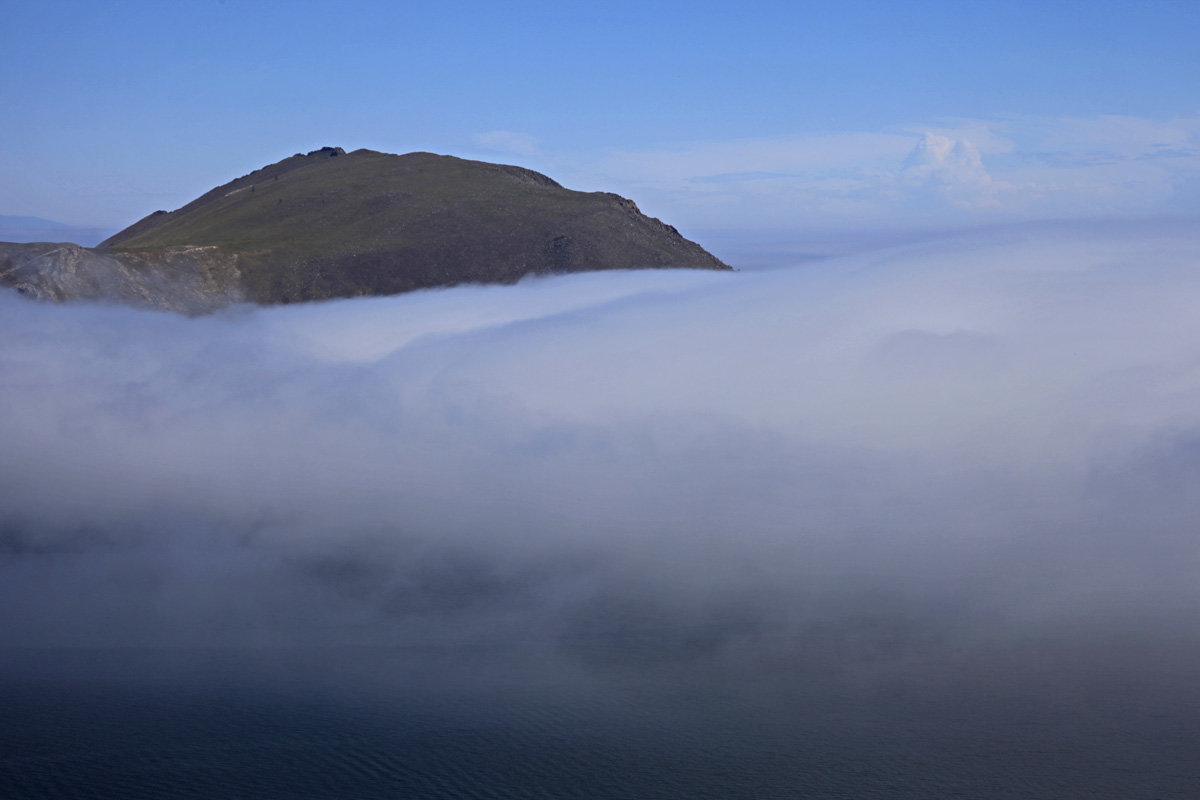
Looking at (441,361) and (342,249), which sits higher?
(342,249)

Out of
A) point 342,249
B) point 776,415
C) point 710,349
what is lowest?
point 776,415

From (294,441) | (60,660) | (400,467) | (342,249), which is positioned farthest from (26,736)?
(342,249)

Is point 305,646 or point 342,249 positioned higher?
point 342,249

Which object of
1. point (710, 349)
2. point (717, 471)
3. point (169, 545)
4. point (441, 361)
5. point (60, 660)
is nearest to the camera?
point (60, 660)

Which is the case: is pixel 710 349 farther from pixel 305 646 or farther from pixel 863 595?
A: pixel 305 646

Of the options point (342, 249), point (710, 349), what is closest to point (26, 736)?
point (710, 349)

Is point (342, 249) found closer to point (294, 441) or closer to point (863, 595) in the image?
point (294, 441)

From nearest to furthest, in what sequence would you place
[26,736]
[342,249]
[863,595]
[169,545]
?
1. [26,736]
2. [863,595]
3. [169,545]
4. [342,249]

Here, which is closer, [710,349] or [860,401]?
[860,401]

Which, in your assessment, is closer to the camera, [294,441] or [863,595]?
[863,595]
